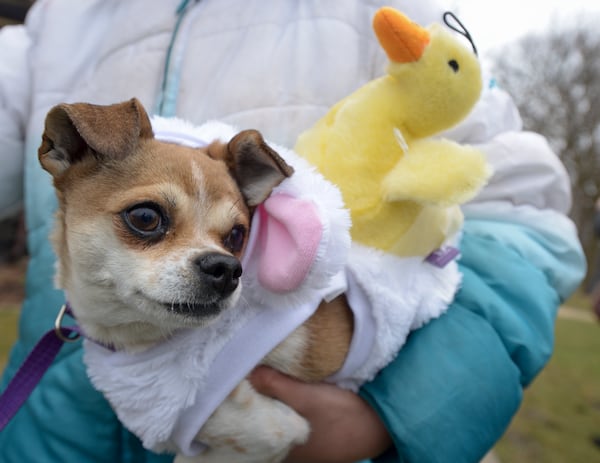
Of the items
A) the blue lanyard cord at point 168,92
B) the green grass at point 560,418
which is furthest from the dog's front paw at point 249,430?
the green grass at point 560,418

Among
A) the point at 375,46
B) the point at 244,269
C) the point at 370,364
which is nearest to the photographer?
the point at 244,269

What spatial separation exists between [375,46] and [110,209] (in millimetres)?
849

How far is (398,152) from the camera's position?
118cm

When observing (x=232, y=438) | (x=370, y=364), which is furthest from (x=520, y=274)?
(x=232, y=438)

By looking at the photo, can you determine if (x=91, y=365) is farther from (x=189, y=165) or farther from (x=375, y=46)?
(x=375, y=46)

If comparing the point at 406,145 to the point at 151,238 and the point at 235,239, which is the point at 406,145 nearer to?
the point at 235,239

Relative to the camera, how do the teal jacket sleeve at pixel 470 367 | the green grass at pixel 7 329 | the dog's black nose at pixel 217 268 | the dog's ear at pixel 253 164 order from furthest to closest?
the green grass at pixel 7 329 → the teal jacket sleeve at pixel 470 367 → the dog's ear at pixel 253 164 → the dog's black nose at pixel 217 268

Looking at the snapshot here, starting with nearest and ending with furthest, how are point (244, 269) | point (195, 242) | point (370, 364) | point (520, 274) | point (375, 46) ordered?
point (195, 242) < point (244, 269) < point (370, 364) < point (520, 274) < point (375, 46)

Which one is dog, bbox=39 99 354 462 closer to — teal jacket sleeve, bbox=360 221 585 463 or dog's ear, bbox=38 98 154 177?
dog's ear, bbox=38 98 154 177

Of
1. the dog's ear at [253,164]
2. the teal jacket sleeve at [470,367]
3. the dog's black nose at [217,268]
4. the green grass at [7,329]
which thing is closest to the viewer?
the dog's black nose at [217,268]

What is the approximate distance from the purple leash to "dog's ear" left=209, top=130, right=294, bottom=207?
0.48 m

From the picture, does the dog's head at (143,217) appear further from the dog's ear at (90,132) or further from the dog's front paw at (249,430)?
the dog's front paw at (249,430)

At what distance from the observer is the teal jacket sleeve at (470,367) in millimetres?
1163

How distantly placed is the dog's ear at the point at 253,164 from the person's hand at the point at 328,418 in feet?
1.30
